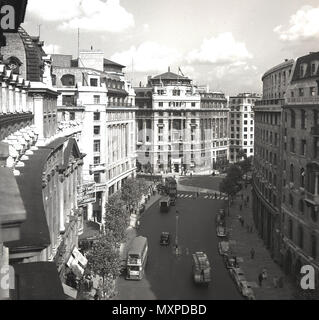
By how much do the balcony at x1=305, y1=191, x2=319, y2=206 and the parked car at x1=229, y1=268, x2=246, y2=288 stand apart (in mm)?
9688

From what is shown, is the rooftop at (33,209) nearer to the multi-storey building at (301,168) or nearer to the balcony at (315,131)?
the balcony at (315,131)

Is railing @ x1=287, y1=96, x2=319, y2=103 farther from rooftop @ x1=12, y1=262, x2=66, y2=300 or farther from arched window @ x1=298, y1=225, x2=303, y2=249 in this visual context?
rooftop @ x1=12, y1=262, x2=66, y2=300

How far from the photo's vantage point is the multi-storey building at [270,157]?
197ft

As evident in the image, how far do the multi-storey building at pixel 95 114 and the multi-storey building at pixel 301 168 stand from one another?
28283 mm

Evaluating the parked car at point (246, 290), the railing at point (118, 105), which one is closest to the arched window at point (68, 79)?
the railing at point (118, 105)

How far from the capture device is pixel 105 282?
41812 mm

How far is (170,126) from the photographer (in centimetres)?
13875

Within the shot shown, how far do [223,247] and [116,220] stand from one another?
43.4 feet

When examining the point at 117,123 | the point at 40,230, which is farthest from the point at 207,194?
the point at 40,230

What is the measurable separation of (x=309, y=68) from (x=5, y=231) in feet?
155

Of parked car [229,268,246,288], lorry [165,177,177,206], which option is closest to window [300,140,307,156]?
parked car [229,268,246,288]

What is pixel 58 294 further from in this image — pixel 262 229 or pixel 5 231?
pixel 262 229
